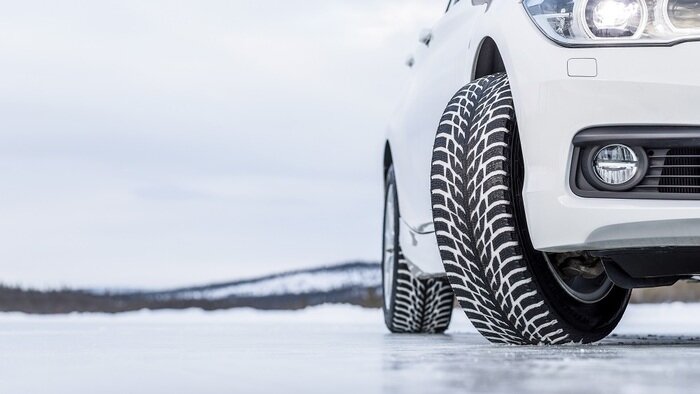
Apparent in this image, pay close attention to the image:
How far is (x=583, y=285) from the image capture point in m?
4.16

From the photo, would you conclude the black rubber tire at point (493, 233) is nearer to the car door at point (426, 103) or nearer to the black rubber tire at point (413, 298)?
the car door at point (426, 103)

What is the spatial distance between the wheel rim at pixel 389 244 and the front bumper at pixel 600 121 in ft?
8.89

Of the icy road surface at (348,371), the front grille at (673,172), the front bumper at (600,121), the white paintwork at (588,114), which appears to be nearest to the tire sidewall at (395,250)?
the icy road surface at (348,371)

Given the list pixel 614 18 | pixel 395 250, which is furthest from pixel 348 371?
pixel 395 250

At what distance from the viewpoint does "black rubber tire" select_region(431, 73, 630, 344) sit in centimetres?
381

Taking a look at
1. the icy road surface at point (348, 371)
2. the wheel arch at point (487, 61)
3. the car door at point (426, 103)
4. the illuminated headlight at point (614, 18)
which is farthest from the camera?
the car door at point (426, 103)

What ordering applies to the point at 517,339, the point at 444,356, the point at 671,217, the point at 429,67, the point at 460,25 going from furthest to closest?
the point at 429,67
the point at 460,25
the point at 517,339
the point at 671,217
the point at 444,356

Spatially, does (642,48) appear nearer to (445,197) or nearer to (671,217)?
(671,217)

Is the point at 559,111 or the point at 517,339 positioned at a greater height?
the point at 559,111

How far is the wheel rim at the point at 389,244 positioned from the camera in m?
6.47

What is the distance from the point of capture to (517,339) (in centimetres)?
404

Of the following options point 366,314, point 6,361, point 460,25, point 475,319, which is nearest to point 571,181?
point 475,319

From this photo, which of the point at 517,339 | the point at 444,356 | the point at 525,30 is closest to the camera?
the point at 444,356

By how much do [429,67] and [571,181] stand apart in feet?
6.29
